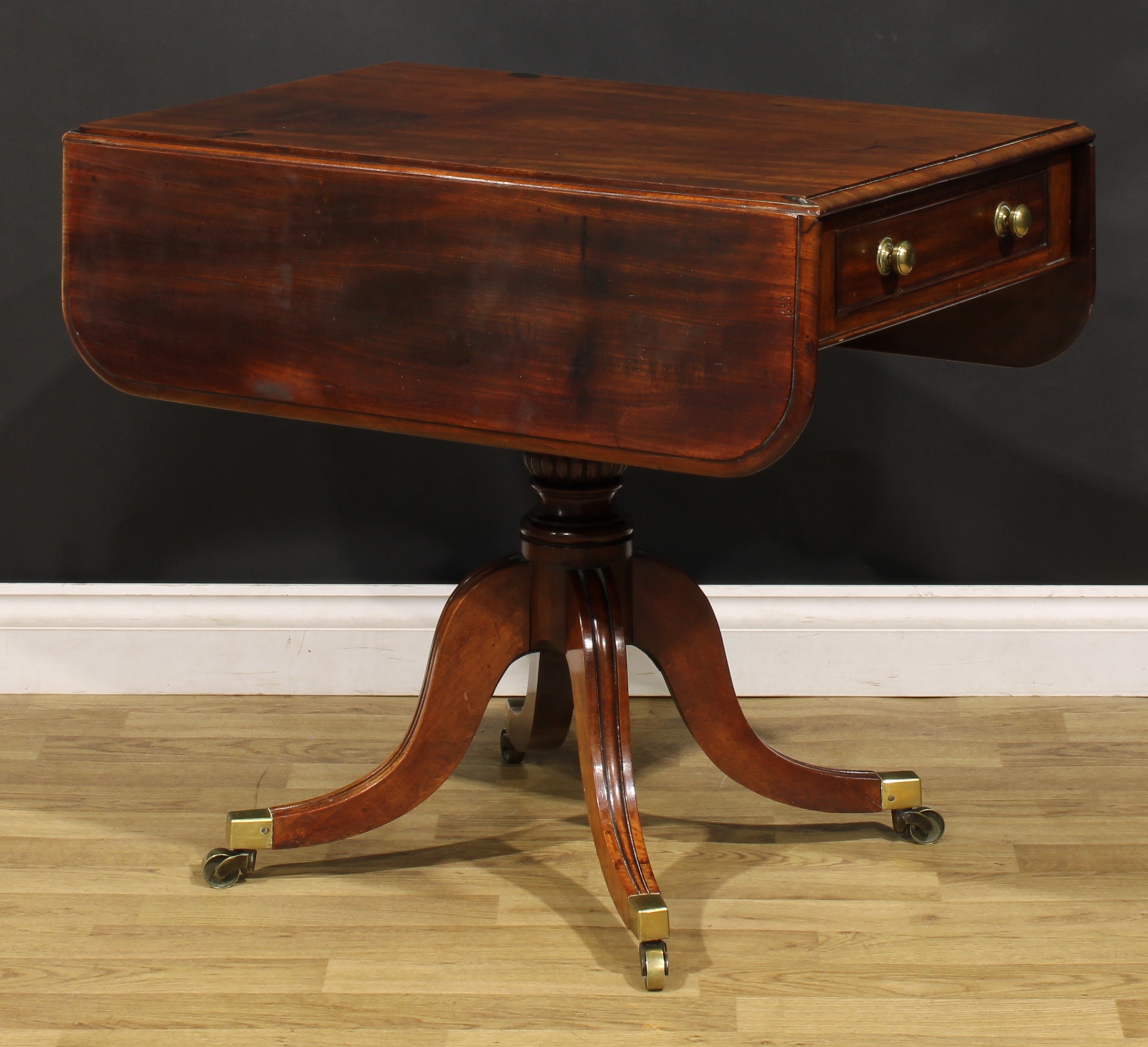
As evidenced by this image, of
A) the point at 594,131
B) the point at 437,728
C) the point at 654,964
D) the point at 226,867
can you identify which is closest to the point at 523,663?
the point at 437,728

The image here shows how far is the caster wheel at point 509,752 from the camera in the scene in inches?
75.4

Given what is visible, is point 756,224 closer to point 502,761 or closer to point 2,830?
point 502,761

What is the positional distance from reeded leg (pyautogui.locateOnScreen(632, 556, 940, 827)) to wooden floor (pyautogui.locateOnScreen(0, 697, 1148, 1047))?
0.06m

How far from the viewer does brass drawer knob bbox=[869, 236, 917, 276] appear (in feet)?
4.04

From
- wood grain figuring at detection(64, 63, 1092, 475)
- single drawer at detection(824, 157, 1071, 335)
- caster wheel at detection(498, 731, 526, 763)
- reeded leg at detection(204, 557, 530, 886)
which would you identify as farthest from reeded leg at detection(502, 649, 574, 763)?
single drawer at detection(824, 157, 1071, 335)

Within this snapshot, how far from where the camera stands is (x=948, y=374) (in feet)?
6.69

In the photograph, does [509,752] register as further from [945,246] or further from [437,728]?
[945,246]

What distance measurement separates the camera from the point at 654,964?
1.44m

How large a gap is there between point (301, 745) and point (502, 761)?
26cm

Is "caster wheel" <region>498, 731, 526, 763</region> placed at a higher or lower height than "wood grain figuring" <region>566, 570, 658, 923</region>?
lower

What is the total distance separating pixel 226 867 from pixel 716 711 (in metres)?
0.53

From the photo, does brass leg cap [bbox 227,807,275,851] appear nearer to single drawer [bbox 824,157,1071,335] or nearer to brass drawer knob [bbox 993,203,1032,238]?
single drawer [bbox 824,157,1071,335]

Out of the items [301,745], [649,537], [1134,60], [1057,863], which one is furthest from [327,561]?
[1134,60]

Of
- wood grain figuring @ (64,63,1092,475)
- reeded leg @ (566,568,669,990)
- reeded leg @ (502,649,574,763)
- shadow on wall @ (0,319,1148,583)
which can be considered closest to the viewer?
wood grain figuring @ (64,63,1092,475)
